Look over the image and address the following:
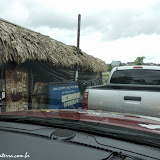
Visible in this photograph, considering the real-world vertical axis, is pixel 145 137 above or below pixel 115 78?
below

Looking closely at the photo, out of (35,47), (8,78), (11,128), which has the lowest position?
(11,128)

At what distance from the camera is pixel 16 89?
18.8 ft

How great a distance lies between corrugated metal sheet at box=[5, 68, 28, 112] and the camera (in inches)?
215

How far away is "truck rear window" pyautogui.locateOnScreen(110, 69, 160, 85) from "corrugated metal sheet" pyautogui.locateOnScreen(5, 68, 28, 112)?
3257 millimetres

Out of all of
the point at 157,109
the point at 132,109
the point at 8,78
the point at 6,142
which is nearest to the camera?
the point at 6,142

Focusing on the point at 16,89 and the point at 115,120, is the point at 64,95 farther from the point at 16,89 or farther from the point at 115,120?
the point at 115,120

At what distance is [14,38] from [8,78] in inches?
54.7

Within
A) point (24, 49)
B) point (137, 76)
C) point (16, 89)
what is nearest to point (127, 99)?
point (137, 76)

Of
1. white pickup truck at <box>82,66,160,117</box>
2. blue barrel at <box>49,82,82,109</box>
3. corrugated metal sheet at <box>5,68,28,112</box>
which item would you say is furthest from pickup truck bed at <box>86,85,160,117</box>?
corrugated metal sheet at <box>5,68,28,112</box>

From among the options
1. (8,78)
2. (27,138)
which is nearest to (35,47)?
(8,78)

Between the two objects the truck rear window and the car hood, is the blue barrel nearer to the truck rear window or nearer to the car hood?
the truck rear window

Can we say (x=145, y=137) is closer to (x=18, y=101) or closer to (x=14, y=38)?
(x=14, y=38)

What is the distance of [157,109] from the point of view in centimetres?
326

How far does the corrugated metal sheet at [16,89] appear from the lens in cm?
546
